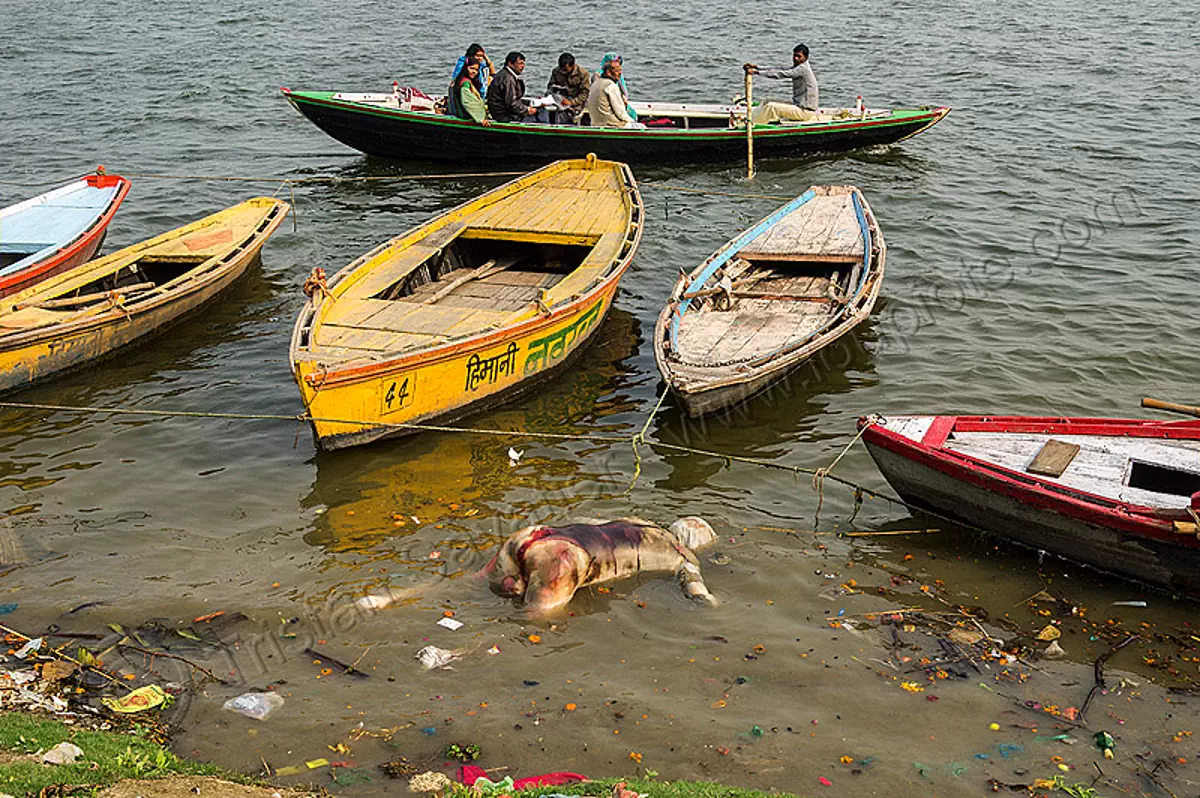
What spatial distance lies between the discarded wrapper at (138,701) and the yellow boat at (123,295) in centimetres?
544

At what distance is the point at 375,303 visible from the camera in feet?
36.0

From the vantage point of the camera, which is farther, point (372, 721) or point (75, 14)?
point (75, 14)

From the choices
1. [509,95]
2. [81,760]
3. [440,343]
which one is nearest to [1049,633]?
[440,343]

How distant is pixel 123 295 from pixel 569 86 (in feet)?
31.3

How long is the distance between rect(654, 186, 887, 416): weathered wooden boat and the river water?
2.24 feet

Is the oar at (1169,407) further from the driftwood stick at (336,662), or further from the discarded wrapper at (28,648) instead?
the discarded wrapper at (28,648)

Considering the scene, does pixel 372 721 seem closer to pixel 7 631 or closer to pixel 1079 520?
pixel 7 631

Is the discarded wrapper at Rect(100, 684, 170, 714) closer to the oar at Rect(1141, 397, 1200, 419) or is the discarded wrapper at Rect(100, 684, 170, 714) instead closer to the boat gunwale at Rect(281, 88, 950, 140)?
the oar at Rect(1141, 397, 1200, 419)

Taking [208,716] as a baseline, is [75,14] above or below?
above

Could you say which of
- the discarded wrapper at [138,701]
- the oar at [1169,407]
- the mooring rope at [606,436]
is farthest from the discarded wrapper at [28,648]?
the oar at [1169,407]

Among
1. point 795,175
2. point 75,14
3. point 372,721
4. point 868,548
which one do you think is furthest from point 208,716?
point 75,14

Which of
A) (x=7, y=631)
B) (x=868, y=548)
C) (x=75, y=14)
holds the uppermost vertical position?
(x=75, y=14)

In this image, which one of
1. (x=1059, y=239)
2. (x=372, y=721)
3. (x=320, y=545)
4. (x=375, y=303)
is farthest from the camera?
(x=1059, y=239)

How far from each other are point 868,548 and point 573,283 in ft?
14.1
